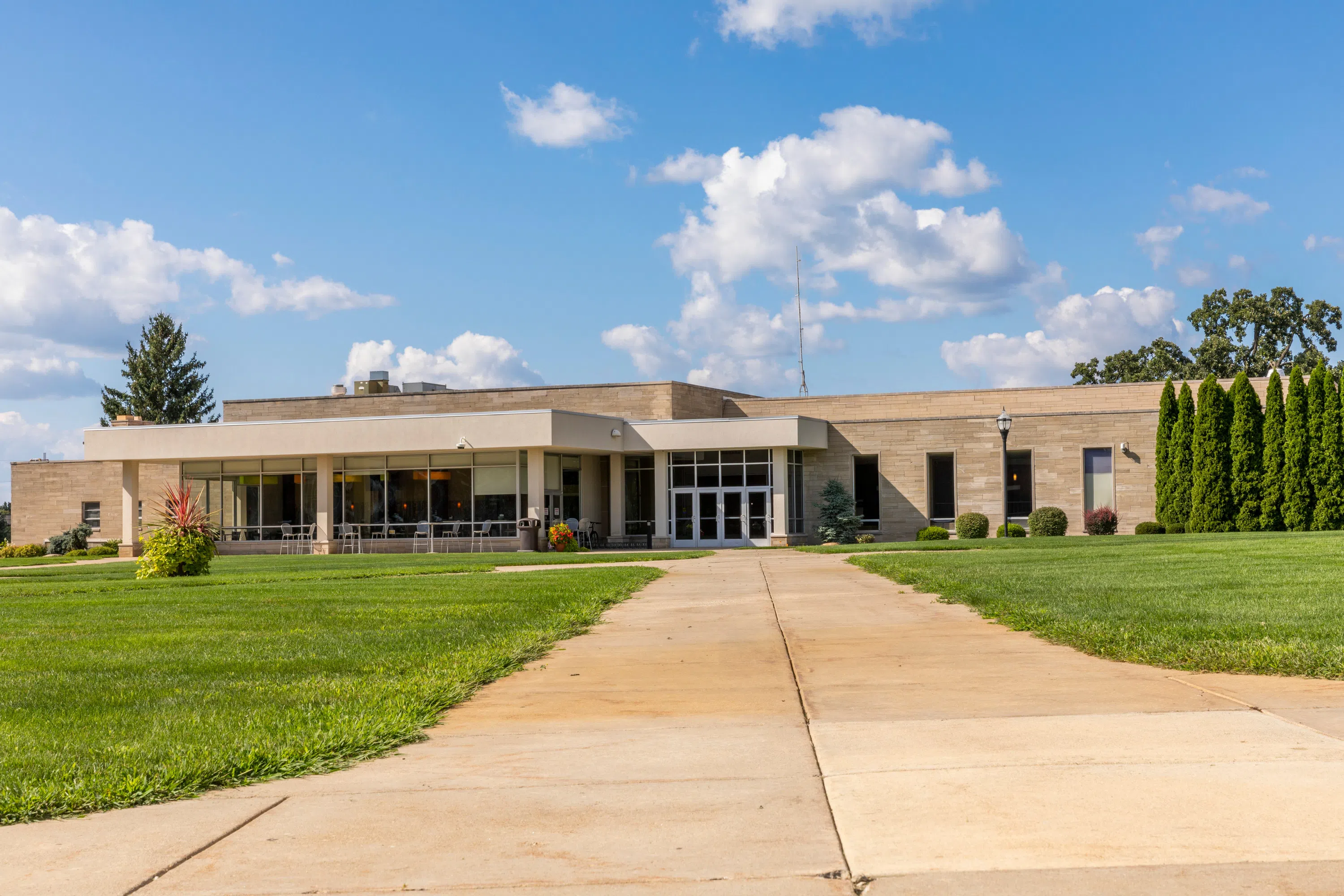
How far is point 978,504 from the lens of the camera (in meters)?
42.5

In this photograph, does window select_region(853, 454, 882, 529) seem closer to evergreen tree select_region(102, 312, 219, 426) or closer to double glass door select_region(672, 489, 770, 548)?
double glass door select_region(672, 489, 770, 548)

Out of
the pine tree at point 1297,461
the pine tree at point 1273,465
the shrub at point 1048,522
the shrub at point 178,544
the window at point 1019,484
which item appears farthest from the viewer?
the window at point 1019,484

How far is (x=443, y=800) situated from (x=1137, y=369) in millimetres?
73376

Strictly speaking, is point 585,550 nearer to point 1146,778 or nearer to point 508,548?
point 508,548

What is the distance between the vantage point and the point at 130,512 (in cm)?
4606

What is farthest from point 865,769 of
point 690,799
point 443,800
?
point 443,800

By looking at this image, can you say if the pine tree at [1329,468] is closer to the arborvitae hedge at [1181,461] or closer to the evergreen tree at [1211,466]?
the evergreen tree at [1211,466]

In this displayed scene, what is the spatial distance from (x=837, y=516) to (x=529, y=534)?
11.2 m

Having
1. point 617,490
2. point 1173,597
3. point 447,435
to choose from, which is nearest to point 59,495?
point 447,435

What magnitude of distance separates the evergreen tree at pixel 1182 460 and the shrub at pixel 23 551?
141 ft

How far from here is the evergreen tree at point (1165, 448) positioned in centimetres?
3956

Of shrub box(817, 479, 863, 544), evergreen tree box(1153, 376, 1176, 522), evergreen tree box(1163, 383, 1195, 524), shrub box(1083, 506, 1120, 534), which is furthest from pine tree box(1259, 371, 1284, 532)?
shrub box(817, 479, 863, 544)

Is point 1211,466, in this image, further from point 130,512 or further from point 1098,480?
point 130,512

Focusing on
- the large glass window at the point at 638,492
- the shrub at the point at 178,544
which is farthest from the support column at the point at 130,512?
the shrub at the point at 178,544
